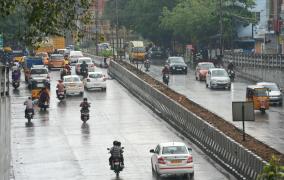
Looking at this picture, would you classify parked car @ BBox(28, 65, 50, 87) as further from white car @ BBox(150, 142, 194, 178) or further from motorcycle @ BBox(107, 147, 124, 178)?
white car @ BBox(150, 142, 194, 178)

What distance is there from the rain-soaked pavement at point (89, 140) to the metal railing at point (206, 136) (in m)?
0.37

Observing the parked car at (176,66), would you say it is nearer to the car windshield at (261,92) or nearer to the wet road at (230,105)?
the wet road at (230,105)

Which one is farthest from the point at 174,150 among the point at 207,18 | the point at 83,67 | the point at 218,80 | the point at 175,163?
the point at 207,18

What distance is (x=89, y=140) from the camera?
35.6 metres

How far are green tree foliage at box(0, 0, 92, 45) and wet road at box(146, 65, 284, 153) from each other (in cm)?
1453

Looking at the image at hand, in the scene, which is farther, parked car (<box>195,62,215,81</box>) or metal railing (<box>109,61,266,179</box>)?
parked car (<box>195,62,215,81</box>)

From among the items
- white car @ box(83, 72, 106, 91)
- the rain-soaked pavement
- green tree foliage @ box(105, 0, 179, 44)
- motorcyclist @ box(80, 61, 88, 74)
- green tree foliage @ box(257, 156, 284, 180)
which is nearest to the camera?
green tree foliage @ box(257, 156, 284, 180)

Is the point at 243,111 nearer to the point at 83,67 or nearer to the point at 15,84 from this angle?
the point at 15,84

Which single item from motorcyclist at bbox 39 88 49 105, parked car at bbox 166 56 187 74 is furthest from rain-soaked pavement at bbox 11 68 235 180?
parked car at bbox 166 56 187 74

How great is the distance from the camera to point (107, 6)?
139875 millimetres

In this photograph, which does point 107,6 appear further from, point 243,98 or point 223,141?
point 223,141

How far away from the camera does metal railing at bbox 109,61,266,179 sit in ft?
83.0

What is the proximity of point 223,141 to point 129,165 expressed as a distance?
10.7 feet

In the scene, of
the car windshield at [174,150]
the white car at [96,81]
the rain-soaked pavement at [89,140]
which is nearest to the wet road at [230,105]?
the rain-soaked pavement at [89,140]
